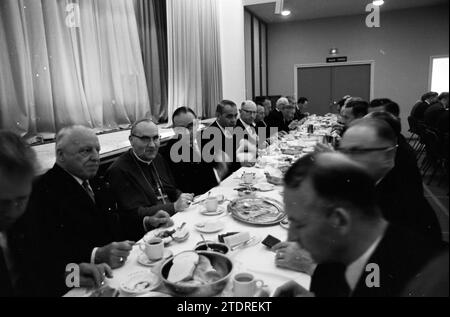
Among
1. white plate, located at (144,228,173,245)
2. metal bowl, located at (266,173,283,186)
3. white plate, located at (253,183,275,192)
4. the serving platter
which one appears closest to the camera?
white plate, located at (144,228,173,245)

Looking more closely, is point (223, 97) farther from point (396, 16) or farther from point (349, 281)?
point (349, 281)

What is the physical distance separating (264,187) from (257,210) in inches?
15.7

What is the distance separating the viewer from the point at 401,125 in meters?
0.88

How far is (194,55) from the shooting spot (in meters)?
4.47

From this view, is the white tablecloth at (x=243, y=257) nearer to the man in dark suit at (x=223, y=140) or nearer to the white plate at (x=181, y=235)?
the white plate at (x=181, y=235)

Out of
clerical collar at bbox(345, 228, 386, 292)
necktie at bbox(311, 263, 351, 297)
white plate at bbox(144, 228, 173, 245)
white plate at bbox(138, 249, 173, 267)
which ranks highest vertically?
clerical collar at bbox(345, 228, 386, 292)

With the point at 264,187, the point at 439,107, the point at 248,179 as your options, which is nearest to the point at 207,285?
the point at 439,107

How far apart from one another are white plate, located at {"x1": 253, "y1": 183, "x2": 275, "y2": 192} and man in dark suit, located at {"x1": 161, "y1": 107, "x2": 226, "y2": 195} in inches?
23.5

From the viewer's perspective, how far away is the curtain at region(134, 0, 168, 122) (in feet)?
12.3

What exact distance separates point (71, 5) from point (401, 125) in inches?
107

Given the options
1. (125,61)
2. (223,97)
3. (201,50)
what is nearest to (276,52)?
(223,97)

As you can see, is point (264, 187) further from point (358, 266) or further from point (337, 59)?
point (337, 59)

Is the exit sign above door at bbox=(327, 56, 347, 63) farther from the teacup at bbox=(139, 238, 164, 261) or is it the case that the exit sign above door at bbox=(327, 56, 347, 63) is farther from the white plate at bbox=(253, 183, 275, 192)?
the teacup at bbox=(139, 238, 164, 261)

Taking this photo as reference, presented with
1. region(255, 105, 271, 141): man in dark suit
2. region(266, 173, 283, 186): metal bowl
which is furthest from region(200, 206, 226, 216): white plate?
region(255, 105, 271, 141): man in dark suit
